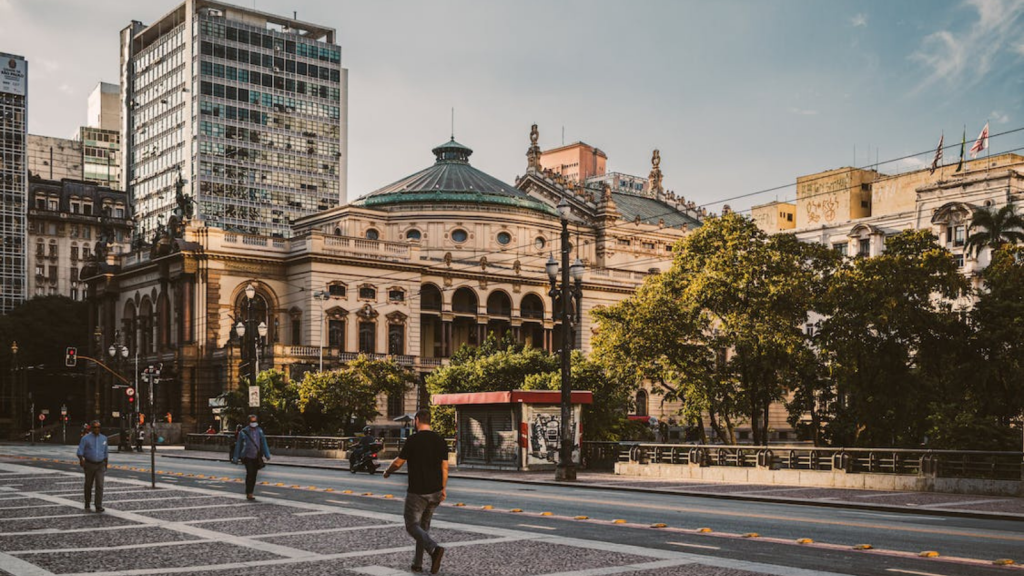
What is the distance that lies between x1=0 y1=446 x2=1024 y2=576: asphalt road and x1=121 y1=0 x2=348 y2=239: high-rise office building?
11055 centimetres

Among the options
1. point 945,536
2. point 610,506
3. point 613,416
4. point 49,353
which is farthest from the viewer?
point 49,353

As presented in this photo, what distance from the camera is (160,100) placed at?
14400 centimetres

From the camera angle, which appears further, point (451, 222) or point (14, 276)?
point (14, 276)

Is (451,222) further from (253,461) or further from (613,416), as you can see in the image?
(253,461)

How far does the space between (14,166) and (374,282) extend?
70185 millimetres

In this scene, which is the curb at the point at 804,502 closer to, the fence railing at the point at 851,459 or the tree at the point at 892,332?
the fence railing at the point at 851,459

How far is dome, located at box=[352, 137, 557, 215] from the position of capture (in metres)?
99.9

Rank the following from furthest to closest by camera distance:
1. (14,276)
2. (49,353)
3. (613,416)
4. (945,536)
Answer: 1. (14,276)
2. (49,353)
3. (613,416)
4. (945,536)

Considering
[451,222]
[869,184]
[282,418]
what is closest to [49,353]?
[451,222]

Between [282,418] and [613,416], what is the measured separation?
81.4ft

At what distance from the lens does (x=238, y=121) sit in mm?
137375

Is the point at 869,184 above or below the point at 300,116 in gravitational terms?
below

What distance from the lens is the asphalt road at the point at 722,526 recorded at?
14570mm

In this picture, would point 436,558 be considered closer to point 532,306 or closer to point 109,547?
point 109,547
